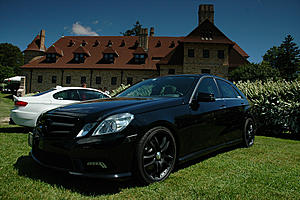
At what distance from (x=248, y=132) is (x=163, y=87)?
8.69ft

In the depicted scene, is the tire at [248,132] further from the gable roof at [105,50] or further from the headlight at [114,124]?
the gable roof at [105,50]

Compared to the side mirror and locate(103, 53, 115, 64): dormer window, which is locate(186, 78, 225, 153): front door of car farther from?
locate(103, 53, 115, 64): dormer window

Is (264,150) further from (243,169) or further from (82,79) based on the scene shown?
(82,79)

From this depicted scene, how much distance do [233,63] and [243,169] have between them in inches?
1174

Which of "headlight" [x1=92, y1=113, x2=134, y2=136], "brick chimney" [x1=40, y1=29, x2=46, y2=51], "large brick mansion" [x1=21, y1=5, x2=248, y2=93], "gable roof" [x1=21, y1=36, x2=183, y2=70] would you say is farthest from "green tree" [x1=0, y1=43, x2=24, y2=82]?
"headlight" [x1=92, y1=113, x2=134, y2=136]

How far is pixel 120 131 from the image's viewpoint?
247 cm

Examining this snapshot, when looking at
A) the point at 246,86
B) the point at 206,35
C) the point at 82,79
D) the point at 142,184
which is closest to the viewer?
the point at 142,184

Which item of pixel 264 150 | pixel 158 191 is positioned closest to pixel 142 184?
pixel 158 191

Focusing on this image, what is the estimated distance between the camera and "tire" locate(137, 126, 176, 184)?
8.53ft

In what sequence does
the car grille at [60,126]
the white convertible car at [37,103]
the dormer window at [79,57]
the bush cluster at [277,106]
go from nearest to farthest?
the car grille at [60,126]
the white convertible car at [37,103]
the bush cluster at [277,106]
the dormer window at [79,57]

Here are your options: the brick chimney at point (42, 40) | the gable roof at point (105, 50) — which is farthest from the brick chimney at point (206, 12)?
the brick chimney at point (42, 40)

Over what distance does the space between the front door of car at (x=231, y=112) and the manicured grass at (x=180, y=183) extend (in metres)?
0.56

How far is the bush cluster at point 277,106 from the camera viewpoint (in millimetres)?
7984

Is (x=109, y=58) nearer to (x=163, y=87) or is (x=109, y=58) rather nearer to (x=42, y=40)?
(x=42, y=40)
